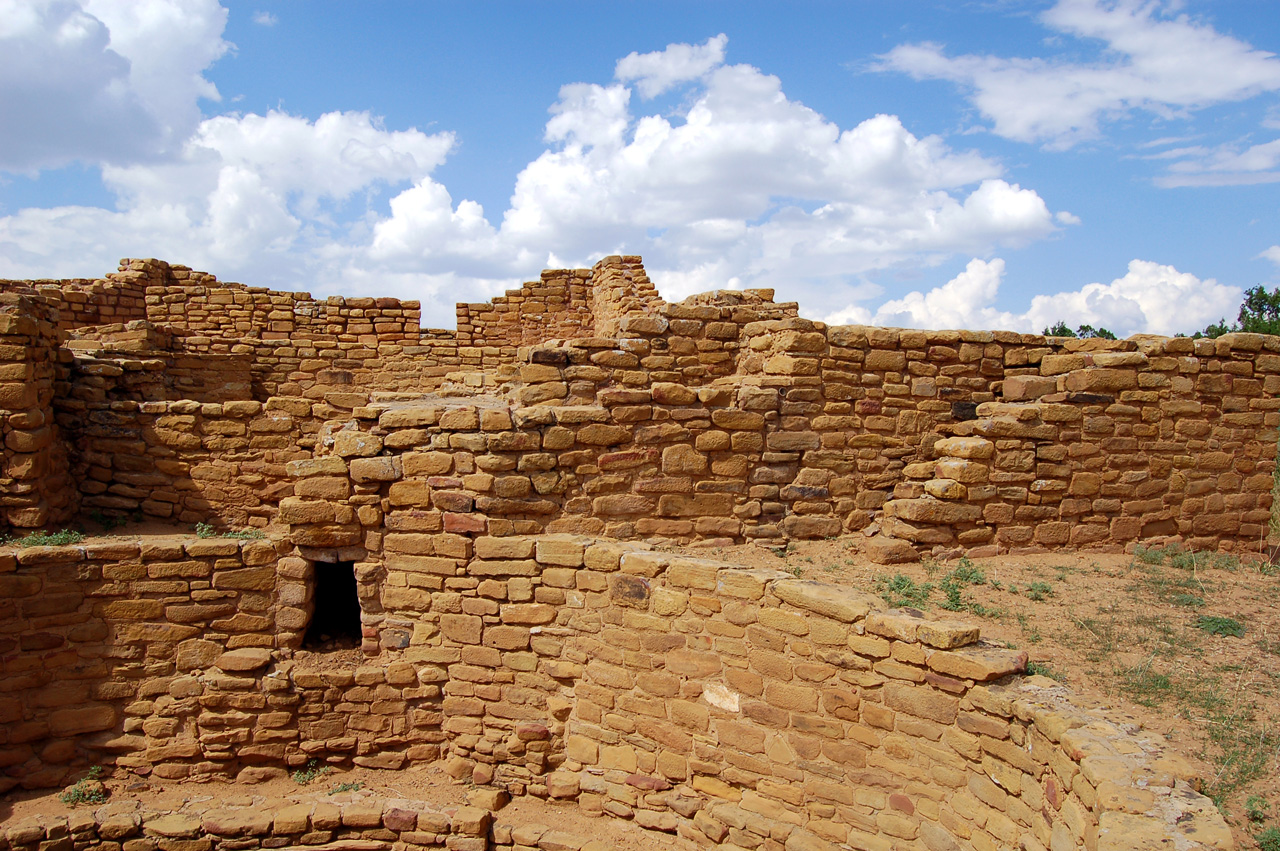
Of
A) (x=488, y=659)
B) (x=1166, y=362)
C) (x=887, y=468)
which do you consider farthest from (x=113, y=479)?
(x=1166, y=362)

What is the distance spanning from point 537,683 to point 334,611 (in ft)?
7.88

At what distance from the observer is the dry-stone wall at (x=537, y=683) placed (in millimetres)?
4699

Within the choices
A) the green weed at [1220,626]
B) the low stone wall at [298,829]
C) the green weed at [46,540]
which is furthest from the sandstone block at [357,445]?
the green weed at [1220,626]

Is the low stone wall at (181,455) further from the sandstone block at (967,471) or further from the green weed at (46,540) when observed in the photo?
the sandstone block at (967,471)

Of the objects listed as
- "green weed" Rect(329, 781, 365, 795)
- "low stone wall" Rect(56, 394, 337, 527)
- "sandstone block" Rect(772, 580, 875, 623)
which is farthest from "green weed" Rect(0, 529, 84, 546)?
"sandstone block" Rect(772, 580, 875, 623)

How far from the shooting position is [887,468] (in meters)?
7.38

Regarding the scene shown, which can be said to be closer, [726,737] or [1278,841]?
[1278,841]

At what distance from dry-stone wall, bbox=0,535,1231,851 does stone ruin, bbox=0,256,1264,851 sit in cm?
2

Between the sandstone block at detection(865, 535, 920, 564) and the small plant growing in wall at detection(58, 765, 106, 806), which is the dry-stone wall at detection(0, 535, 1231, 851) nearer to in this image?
the small plant growing in wall at detection(58, 765, 106, 806)

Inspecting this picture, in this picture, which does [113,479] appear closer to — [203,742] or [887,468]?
[203,742]

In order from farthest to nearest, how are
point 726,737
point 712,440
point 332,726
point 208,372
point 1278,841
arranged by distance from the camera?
point 208,372 → point 712,440 → point 332,726 → point 726,737 → point 1278,841

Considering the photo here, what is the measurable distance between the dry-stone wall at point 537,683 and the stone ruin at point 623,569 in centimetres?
2

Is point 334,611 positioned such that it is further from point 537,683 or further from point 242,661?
point 537,683

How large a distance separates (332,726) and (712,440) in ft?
13.3
